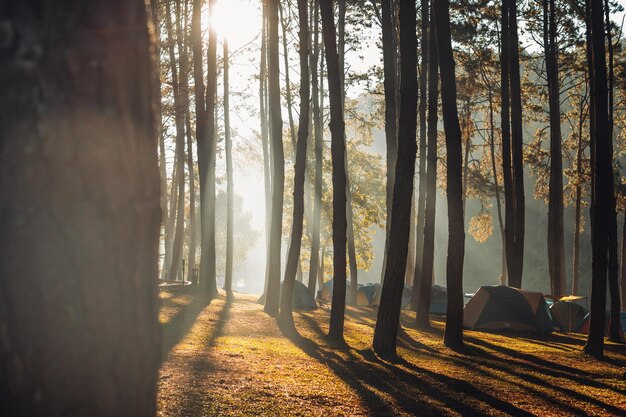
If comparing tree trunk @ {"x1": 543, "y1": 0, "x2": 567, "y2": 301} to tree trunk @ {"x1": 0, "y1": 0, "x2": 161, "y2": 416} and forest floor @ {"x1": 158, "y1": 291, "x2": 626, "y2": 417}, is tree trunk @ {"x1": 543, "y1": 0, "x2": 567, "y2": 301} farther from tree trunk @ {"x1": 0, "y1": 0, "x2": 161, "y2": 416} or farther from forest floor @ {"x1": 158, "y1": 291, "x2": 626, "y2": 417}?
tree trunk @ {"x1": 0, "y1": 0, "x2": 161, "y2": 416}

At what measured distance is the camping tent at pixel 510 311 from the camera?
19.7 metres

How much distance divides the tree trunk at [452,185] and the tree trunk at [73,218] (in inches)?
487

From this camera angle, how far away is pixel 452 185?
563 inches

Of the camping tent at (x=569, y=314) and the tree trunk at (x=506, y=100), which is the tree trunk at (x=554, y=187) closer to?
the camping tent at (x=569, y=314)

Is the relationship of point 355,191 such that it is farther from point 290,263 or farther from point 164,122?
point 290,263

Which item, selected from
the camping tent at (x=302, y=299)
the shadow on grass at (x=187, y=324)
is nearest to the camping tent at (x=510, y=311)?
the camping tent at (x=302, y=299)

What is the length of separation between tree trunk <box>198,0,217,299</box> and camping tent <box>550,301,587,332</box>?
35.7ft

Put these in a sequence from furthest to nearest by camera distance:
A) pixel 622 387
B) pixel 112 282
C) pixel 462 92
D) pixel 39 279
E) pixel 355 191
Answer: pixel 355 191
pixel 462 92
pixel 622 387
pixel 112 282
pixel 39 279

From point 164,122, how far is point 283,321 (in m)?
14.6

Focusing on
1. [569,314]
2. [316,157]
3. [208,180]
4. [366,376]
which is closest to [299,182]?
[208,180]

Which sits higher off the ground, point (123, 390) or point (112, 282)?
point (112, 282)

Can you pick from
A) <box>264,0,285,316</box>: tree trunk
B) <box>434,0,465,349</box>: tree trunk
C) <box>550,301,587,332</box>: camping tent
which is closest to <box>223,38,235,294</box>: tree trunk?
<box>264,0,285,316</box>: tree trunk

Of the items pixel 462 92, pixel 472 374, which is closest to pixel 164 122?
pixel 462 92

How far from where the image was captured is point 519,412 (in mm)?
8133
